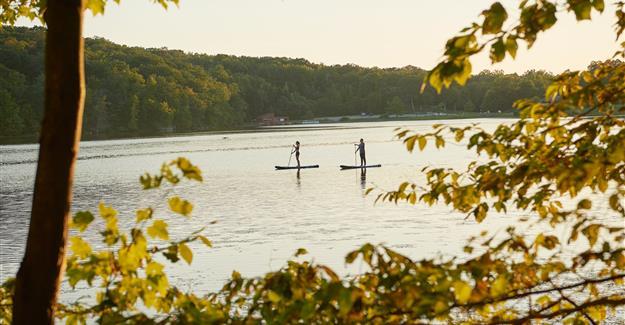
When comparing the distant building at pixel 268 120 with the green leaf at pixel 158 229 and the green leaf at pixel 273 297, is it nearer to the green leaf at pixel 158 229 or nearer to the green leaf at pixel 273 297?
the green leaf at pixel 158 229

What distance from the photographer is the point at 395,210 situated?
26.1m

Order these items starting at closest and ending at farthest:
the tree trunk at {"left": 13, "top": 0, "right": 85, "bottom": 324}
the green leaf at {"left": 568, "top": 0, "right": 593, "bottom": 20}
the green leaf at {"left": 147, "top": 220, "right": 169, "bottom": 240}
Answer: the tree trunk at {"left": 13, "top": 0, "right": 85, "bottom": 324}, the green leaf at {"left": 147, "top": 220, "right": 169, "bottom": 240}, the green leaf at {"left": 568, "top": 0, "right": 593, "bottom": 20}

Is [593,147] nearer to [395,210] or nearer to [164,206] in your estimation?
[395,210]

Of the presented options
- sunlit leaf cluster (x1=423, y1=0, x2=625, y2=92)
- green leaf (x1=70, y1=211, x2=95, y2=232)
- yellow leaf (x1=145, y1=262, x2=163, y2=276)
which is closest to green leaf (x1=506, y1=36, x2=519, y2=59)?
sunlit leaf cluster (x1=423, y1=0, x2=625, y2=92)

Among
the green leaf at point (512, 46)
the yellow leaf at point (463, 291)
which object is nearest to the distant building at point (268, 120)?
the green leaf at point (512, 46)

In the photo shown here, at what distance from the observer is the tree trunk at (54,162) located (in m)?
2.93

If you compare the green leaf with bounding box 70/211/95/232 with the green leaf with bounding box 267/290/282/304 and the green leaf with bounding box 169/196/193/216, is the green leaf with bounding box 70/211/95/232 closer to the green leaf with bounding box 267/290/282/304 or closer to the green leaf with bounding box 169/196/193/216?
the green leaf with bounding box 169/196/193/216

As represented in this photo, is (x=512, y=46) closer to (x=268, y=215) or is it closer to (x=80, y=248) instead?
(x=80, y=248)

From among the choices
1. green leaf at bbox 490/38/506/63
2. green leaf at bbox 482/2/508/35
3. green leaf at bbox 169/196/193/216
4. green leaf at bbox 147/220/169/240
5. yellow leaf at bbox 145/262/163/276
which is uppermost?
green leaf at bbox 482/2/508/35

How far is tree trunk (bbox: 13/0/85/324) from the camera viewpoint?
9.61 feet

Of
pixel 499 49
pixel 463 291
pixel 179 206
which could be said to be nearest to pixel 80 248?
pixel 179 206

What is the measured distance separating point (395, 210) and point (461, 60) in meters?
23.2

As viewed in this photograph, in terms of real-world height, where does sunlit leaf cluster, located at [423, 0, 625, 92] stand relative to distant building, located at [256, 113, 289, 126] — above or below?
above

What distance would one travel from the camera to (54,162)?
115 inches
